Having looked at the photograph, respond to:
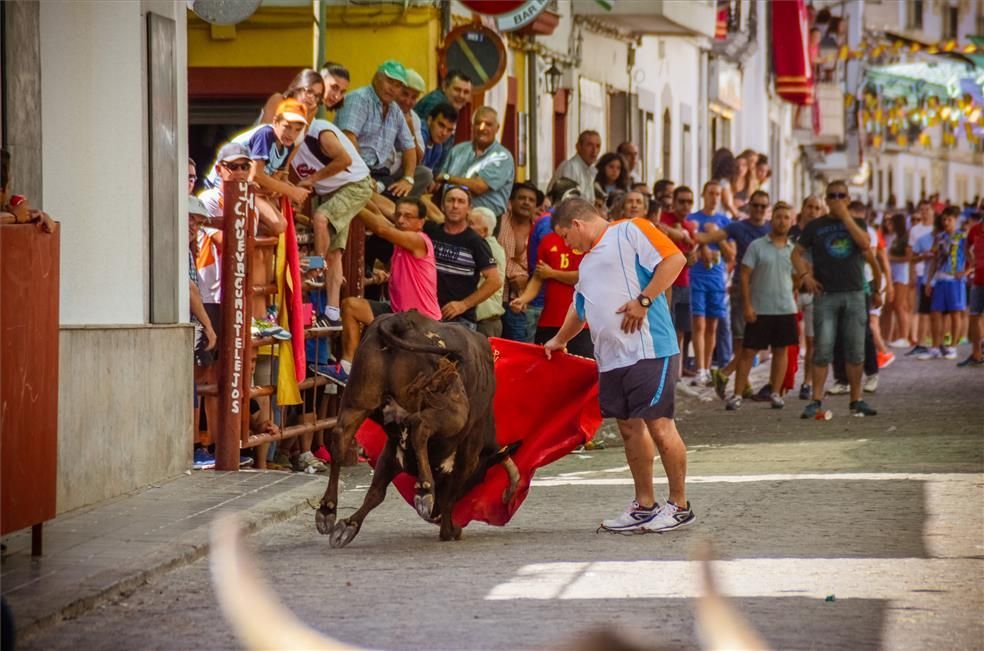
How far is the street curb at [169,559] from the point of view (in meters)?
7.92

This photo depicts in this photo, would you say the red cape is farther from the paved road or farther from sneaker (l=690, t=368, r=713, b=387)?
sneaker (l=690, t=368, r=713, b=387)

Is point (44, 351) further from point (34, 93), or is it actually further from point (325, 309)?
point (325, 309)

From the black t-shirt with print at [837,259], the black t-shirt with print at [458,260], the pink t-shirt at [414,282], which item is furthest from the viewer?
the black t-shirt with print at [837,259]

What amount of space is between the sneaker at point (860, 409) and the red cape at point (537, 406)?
6.99 metres

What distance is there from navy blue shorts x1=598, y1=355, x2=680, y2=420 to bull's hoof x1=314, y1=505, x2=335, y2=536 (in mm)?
1584

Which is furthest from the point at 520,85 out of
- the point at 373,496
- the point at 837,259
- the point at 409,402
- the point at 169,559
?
the point at 169,559

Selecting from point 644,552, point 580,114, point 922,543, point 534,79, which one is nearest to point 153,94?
point 644,552

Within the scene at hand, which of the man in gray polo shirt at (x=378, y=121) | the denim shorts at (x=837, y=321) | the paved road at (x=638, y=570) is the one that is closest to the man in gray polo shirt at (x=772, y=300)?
the denim shorts at (x=837, y=321)

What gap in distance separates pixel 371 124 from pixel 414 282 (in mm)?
2094

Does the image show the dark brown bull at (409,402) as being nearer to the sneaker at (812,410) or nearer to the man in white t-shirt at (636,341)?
the man in white t-shirt at (636,341)

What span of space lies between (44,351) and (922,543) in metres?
4.20

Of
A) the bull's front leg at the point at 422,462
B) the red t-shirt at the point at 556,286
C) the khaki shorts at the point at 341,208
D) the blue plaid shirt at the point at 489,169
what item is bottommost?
the bull's front leg at the point at 422,462

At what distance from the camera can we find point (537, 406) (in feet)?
37.0

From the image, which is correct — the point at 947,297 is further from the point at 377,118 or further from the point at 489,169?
the point at 377,118
